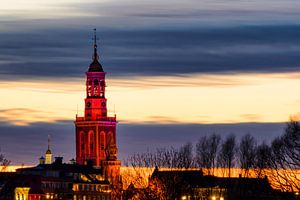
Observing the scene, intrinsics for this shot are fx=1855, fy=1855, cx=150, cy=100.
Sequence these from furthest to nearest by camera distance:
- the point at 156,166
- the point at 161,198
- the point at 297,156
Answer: the point at 156,166 < the point at 161,198 < the point at 297,156

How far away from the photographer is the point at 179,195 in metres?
185

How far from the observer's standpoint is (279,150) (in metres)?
169

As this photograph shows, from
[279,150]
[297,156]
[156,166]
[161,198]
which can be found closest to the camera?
[297,156]

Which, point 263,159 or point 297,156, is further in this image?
point 263,159

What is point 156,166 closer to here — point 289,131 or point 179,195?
point 179,195

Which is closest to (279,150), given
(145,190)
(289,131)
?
(289,131)

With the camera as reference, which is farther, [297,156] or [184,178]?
[184,178]

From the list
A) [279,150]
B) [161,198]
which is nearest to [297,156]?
[279,150]

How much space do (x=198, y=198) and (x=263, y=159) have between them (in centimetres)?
808

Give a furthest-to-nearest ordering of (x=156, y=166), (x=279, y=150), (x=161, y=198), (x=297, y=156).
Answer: (x=156, y=166) < (x=161, y=198) < (x=279, y=150) < (x=297, y=156)

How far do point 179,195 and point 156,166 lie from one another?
11.5 m

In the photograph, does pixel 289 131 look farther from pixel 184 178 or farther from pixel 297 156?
pixel 184 178

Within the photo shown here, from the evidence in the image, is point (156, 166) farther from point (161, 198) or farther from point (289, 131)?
point (289, 131)

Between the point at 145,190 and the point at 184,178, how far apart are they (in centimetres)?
778
